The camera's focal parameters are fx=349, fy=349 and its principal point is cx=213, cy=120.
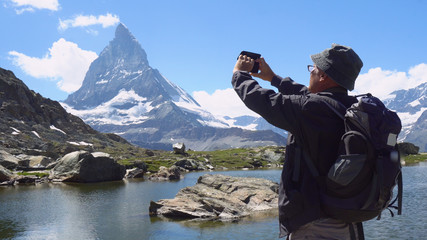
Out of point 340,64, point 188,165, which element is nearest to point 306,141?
point 340,64

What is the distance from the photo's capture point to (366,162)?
4.14 meters

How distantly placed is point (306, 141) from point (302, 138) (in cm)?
7

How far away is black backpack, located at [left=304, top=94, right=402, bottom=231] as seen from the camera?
4.14 m

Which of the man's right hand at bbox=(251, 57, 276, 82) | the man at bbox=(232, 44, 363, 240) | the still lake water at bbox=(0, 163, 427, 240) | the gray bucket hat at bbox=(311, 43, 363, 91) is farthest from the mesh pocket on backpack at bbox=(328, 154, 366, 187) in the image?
the still lake water at bbox=(0, 163, 427, 240)

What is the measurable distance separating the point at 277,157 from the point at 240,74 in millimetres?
153168

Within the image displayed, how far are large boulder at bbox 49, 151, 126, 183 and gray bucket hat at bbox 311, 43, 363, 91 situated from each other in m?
64.6

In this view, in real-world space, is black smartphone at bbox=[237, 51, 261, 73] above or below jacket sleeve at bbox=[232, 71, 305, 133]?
above

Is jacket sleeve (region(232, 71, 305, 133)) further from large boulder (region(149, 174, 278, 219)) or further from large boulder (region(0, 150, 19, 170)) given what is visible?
large boulder (region(0, 150, 19, 170))

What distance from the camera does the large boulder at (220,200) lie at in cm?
2908

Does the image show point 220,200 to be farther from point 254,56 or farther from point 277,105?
point 277,105

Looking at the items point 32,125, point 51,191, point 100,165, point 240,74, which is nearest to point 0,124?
point 32,125

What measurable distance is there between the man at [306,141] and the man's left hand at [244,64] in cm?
62

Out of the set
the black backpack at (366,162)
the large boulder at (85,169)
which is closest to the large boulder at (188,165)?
the large boulder at (85,169)

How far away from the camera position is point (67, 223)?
92.6ft
